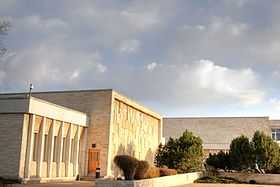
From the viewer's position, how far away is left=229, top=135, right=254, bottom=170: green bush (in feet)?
121

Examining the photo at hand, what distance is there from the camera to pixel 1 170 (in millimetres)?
25203

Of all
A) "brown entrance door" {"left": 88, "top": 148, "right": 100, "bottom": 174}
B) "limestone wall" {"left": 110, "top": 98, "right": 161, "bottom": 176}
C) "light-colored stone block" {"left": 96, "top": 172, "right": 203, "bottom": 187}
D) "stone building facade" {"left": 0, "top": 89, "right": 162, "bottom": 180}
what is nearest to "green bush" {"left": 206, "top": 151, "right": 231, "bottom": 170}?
"light-colored stone block" {"left": 96, "top": 172, "right": 203, "bottom": 187}

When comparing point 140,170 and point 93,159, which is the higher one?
point 93,159

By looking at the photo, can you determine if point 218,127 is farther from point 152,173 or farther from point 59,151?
point 152,173

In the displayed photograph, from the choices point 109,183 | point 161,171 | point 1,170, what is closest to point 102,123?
point 161,171

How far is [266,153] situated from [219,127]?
87.3ft

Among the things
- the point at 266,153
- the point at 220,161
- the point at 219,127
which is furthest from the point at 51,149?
the point at 219,127

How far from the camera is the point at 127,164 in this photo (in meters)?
22.0

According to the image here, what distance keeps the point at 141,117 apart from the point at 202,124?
957 inches

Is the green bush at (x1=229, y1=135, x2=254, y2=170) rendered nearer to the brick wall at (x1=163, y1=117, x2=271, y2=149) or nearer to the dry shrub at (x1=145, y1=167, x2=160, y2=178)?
the dry shrub at (x1=145, y1=167, x2=160, y2=178)

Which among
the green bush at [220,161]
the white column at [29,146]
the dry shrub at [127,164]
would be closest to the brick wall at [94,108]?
the white column at [29,146]

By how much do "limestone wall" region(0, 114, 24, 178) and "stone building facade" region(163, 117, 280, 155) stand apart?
3789cm

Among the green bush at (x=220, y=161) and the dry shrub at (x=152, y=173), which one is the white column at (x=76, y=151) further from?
the green bush at (x=220, y=161)

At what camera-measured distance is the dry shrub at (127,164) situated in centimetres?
2198
